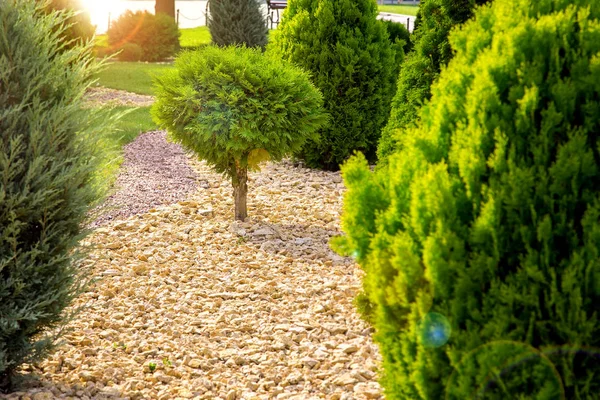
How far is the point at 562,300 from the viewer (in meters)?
2.33

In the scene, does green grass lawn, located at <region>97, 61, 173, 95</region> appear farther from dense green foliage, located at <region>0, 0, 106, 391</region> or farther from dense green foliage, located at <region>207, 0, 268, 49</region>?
dense green foliage, located at <region>0, 0, 106, 391</region>

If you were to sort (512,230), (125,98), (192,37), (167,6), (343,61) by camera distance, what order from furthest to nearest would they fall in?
(192,37) < (167,6) < (125,98) < (343,61) < (512,230)

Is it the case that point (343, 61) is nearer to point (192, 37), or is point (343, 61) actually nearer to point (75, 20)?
point (75, 20)

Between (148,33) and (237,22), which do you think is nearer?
(237,22)

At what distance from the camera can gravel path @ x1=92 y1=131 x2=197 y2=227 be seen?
7840 mm

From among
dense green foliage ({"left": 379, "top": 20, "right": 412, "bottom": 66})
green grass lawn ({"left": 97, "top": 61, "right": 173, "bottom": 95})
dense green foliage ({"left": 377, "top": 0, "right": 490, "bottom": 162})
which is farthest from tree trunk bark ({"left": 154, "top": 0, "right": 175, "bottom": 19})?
dense green foliage ({"left": 377, "top": 0, "right": 490, "bottom": 162})

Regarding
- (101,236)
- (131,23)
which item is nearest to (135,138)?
(101,236)

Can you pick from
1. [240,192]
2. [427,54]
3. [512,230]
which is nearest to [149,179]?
[240,192]

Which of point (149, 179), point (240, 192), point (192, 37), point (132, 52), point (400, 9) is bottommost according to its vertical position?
point (149, 179)

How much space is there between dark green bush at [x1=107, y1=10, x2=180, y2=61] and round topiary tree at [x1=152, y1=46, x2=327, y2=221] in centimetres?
1780

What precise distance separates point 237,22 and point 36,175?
16.7 meters

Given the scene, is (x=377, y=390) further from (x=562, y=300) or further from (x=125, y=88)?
(x=125, y=88)

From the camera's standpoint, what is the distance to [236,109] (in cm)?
663

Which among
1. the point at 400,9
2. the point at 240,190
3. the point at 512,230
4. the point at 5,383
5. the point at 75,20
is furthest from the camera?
the point at 400,9
